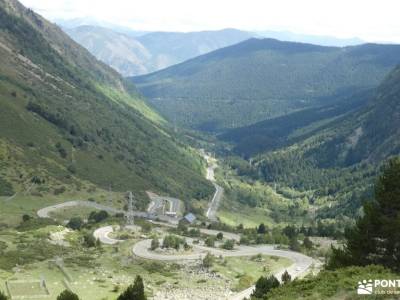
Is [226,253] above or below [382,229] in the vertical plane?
below

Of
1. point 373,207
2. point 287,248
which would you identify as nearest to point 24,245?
point 287,248

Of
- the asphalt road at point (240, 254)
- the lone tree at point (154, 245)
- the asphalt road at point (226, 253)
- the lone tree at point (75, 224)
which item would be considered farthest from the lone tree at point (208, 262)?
the lone tree at point (75, 224)

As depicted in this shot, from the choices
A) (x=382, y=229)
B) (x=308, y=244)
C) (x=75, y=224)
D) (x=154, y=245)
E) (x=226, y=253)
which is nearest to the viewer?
(x=382, y=229)

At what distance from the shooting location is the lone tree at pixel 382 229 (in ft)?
184

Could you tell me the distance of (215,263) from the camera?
11175 cm

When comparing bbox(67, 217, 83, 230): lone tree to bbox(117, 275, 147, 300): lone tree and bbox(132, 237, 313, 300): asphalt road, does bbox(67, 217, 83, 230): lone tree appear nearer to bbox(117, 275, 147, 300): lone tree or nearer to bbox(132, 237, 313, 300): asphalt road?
bbox(132, 237, 313, 300): asphalt road

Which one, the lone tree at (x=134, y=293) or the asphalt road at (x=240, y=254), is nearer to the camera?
the lone tree at (x=134, y=293)

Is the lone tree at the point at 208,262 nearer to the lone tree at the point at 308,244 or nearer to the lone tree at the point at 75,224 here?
the lone tree at the point at 308,244

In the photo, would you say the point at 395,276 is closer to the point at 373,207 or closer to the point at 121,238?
the point at 373,207

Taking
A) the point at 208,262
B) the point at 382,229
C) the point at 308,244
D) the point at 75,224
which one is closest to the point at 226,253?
the point at 208,262

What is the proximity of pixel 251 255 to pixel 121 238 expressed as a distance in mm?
33210

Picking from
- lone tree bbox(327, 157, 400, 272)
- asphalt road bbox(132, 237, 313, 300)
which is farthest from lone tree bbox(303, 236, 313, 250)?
lone tree bbox(327, 157, 400, 272)

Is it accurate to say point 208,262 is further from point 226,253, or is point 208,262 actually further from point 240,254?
point 240,254

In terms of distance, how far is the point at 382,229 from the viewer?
185 feet
